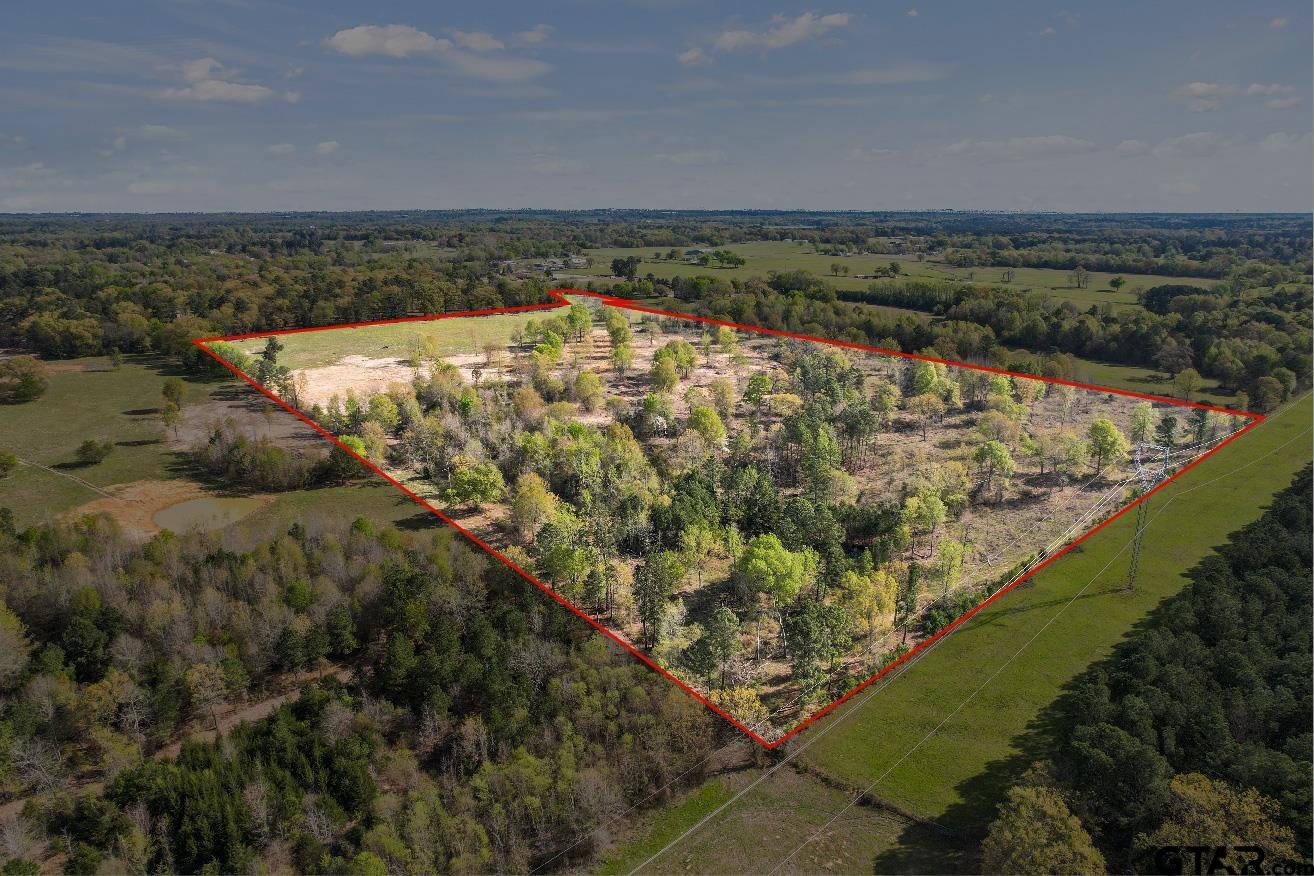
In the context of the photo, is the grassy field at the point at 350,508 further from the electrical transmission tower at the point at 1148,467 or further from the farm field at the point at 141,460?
the electrical transmission tower at the point at 1148,467

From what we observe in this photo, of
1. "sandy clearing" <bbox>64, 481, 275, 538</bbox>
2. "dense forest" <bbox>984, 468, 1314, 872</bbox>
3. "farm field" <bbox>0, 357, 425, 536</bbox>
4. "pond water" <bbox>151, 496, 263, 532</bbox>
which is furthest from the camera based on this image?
"sandy clearing" <bbox>64, 481, 275, 538</bbox>

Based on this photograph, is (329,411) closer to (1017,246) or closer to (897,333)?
(897,333)

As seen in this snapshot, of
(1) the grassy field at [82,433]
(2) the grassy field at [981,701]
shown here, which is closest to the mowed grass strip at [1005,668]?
(2) the grassy field at [981,701]

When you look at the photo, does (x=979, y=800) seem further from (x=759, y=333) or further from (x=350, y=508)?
(x=759, y=333)

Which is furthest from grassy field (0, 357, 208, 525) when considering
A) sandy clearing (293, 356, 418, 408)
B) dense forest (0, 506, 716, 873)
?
sandy clearing (293, 356, 418, 408)

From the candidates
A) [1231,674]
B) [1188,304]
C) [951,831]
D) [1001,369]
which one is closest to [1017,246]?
[1188,304]

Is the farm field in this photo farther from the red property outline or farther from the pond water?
the red property outline
